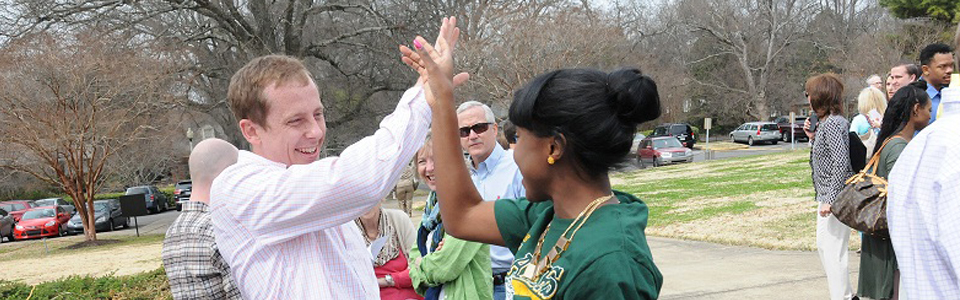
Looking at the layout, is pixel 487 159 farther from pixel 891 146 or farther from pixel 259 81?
pixel 891 146

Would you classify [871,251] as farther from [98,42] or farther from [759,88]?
[759,88]

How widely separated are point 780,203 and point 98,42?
1849 cm

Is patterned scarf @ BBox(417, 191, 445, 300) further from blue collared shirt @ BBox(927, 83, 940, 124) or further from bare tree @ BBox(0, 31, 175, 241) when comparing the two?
bare tree @ BBox(0, 31, 175, 241)

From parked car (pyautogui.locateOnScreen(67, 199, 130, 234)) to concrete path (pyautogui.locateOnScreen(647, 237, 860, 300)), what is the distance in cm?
2885

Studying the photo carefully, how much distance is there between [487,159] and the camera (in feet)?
15.4

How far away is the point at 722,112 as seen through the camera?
199 feet

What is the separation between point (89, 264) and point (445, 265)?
17181 millimetres

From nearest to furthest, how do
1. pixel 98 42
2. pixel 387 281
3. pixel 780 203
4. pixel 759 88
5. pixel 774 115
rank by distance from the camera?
pixel 387 281, pixel 780 203, pixel 98 42, pixel 759 88, pixel 774 115

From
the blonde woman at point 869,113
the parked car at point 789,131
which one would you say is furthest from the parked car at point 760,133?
the blonde woman at point 869,113

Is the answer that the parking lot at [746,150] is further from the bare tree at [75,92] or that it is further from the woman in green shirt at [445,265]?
the woman in green shirt at [445,265]

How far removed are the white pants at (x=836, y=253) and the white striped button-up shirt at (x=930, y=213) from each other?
4435mm

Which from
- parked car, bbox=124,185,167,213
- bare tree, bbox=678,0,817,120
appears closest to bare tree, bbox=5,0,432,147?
parked car, bbox=124,185,167,213

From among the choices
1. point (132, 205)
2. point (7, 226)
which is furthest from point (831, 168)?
point (7, 226)

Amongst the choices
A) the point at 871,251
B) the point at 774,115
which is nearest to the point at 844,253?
the point at 871,251
